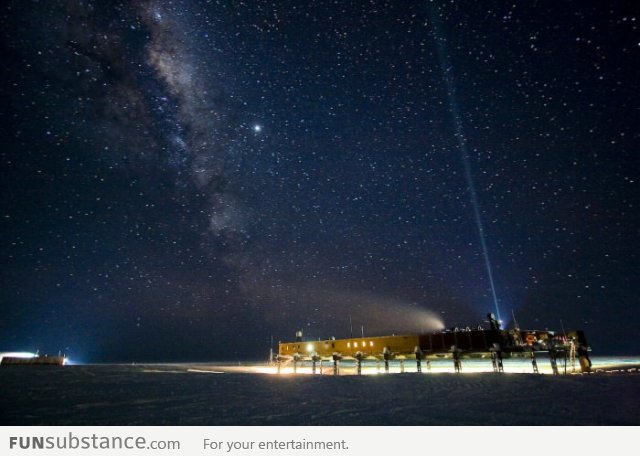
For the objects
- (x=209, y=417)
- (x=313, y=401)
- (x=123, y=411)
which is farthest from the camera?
(x=313, y=401)

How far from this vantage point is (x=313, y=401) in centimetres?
971

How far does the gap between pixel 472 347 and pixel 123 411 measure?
110 feet

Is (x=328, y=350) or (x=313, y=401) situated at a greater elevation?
(x=313, y=401)
